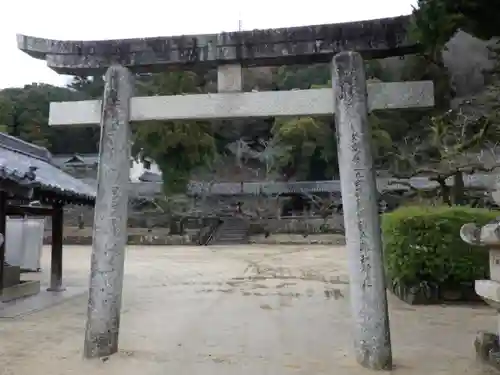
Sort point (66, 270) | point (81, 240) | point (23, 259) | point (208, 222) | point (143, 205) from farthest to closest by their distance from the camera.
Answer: point (143, 205), point (208, 222), point (81, 240), point (66, 270), point (23, 259)

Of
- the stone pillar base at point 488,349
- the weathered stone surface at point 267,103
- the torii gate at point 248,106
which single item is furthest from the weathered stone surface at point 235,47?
the stone pillar base at point 488,349

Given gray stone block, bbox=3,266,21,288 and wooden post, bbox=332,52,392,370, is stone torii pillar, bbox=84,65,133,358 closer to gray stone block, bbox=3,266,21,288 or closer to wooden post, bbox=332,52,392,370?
wooden post, bbox=332,52,392,370

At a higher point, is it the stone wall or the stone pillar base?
the stone wall

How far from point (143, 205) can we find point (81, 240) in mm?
7588

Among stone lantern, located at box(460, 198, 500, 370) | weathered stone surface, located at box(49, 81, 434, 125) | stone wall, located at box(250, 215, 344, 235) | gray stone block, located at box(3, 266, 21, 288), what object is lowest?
gray stone block, located at box(3, 266, 21, 288)

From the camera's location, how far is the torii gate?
4984 millimetres

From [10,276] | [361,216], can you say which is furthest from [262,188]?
[361,216]

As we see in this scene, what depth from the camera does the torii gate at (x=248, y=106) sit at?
16.4 feet

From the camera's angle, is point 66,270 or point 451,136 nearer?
point 451,136

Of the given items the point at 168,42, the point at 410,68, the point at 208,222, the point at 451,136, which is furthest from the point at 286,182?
the point at 168,42

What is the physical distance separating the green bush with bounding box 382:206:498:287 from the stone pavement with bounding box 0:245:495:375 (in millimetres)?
653

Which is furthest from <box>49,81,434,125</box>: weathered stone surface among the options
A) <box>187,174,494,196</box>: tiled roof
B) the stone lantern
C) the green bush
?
<box>187,174,494,196</box>: tiled roof

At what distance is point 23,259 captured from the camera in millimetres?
14016

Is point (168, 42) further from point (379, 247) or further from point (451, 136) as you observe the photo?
point (451, 136)
